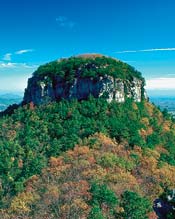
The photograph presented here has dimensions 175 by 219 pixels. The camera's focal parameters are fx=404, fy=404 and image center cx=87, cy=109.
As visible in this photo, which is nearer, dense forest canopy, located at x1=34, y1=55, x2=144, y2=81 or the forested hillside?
the forested hillside

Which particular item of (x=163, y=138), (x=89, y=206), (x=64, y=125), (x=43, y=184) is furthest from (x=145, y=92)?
(x=89, y=206)

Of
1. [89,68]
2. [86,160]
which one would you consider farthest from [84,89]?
[86,160]

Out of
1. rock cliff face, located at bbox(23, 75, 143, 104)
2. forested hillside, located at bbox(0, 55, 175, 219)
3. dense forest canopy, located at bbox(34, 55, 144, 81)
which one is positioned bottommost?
forested hillside, located at bbox(0, 55, 175, 219)

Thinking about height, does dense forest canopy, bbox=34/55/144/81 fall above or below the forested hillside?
above

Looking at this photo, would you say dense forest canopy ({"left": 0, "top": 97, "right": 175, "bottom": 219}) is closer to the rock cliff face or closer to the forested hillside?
the forested hillside

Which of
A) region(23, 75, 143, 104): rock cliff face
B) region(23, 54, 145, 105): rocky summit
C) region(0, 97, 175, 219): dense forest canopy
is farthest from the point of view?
region(23, 54, 145, 105): rocky summit

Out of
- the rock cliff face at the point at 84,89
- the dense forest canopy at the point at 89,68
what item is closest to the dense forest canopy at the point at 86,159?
the rock cliff face at the point at 84,89

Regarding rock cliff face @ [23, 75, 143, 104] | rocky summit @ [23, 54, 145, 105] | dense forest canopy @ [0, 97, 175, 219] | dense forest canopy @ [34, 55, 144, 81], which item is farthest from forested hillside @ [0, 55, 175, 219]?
dense forest canopy @ [34, 55, 144, 81]

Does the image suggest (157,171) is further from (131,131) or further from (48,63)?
(48,63)

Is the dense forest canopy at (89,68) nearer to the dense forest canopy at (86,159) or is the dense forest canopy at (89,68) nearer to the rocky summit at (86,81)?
the rocky summit at (86,81)
